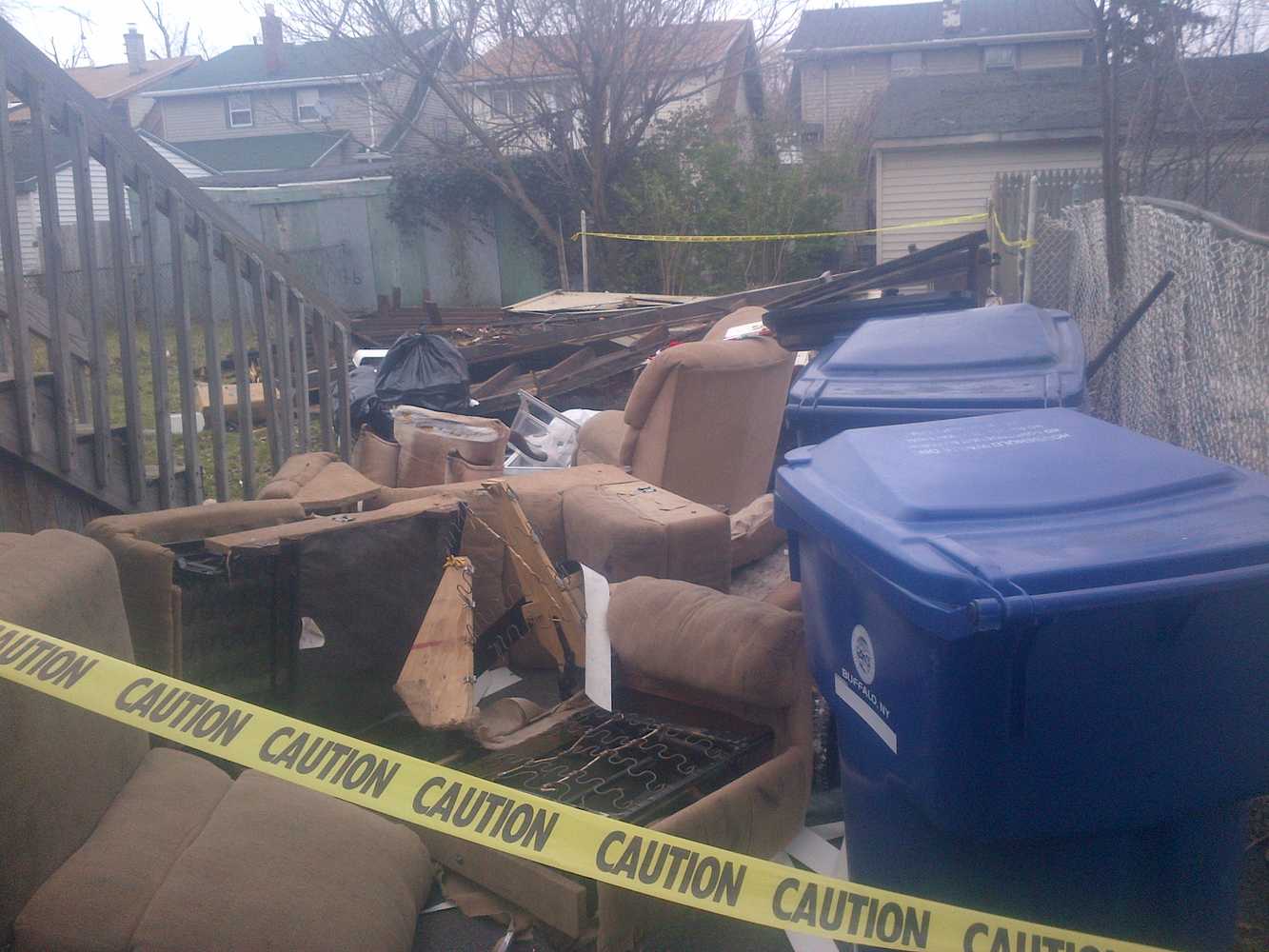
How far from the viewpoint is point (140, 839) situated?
2510 mm

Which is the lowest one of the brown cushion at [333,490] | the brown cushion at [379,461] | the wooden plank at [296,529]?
the brown cushion at [379,461]

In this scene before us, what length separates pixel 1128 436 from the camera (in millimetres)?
2611

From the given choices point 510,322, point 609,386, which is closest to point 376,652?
point 609,386

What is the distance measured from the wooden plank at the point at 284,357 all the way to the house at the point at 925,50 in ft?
83.0

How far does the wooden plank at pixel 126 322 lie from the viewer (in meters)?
4.88

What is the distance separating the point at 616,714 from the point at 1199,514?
6.52 feet

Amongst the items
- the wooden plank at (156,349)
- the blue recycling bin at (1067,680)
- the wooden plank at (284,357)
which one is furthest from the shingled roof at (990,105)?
the blue recycling bin at (1067,680)

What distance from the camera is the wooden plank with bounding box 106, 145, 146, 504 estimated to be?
16.0ft

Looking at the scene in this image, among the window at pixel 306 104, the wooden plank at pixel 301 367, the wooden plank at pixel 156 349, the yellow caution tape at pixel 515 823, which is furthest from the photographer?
the window at pixel 306 104

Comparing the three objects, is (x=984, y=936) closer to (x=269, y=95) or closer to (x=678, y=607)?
(x=678, y=607)

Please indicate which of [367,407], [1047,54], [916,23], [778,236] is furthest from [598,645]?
[916,23]

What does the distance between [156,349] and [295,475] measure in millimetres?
863

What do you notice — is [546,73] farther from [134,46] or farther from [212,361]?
[134,46]

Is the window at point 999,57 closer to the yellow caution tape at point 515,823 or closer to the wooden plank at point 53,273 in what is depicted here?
the wooden plank at point 53,273
